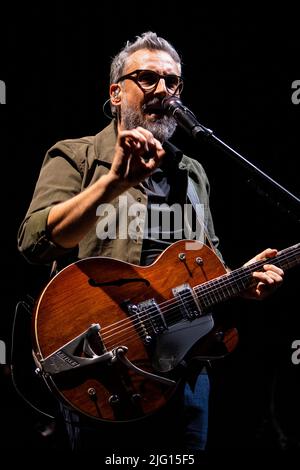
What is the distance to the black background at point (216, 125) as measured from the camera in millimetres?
2859

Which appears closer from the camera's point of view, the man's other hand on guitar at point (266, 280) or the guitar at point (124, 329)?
the guitar at point (124, 329)

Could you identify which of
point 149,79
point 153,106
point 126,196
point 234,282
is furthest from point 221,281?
point 149,79

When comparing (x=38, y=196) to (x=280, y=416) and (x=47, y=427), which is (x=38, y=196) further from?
(x=280, y=416)

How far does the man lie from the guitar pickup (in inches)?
6.5

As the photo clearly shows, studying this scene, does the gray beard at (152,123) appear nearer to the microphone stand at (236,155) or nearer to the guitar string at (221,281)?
the microphone stand at (236,155)

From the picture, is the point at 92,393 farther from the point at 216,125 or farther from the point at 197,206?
the point at 216,125

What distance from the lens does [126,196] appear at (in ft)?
6.18

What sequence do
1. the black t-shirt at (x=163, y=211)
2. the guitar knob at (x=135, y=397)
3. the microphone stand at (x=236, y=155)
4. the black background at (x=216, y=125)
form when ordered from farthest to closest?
the black background at (x=216, y=125) → the black t-shirt at (x=163, y=211) → the guitar knob at (x=135, y=397) → the microphone stand at (x=236, y=155)

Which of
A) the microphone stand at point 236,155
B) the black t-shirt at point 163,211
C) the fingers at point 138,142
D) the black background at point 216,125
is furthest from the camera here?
the black background at point 216,125

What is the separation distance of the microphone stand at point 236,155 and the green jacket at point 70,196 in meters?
0.41

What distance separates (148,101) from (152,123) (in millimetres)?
86

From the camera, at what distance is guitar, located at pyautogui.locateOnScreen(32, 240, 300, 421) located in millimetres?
1546

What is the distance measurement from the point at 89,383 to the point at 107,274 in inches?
14.0

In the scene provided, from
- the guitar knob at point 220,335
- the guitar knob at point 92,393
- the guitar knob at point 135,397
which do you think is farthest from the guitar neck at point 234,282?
the guitar knob at point 92,393
